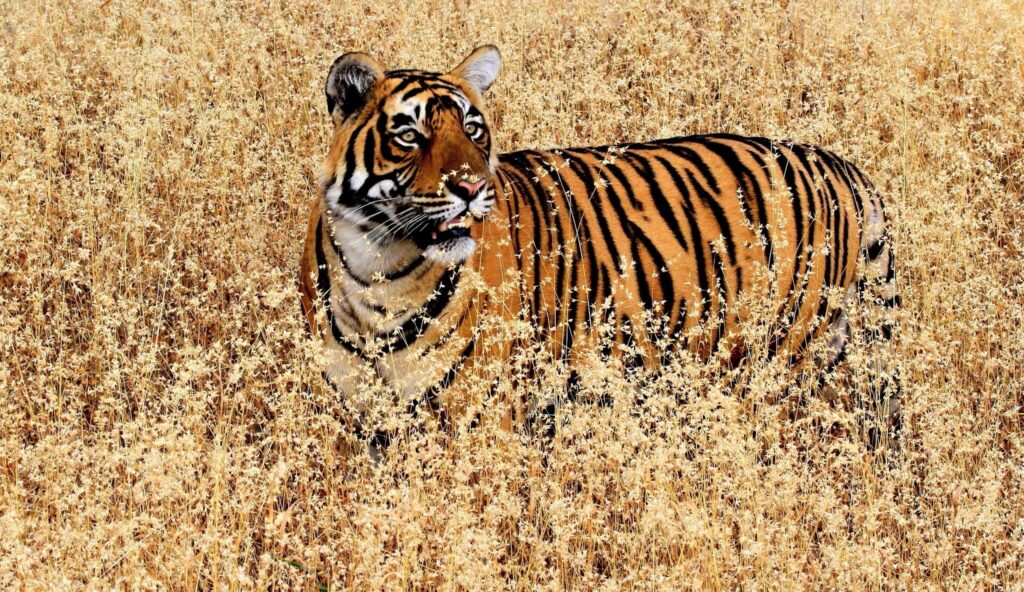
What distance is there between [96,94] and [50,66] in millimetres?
306

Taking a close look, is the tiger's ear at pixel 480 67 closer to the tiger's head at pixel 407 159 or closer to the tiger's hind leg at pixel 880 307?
the tiger's head at pixel 407 159

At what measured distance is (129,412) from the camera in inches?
170

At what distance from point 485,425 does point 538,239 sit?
997 millimetres

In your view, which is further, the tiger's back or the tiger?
the tiger's back

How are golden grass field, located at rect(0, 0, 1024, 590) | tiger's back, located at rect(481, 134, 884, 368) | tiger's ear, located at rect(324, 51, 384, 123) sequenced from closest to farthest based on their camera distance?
golden grass field, located at rect(0, 0, 1024, 590) < tiger's ear, located at rect(324, 51, 384, 123) < tiger's back, located at rect(481, 134, 884, 368)

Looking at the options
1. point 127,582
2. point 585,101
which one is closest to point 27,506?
point 127,582

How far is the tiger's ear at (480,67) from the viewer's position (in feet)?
14.1

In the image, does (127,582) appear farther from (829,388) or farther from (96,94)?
(96,94)

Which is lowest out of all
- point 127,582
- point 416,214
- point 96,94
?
point 127,582

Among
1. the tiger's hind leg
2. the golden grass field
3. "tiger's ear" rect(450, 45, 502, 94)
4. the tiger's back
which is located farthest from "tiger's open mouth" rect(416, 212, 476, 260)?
the tiger's hind leg

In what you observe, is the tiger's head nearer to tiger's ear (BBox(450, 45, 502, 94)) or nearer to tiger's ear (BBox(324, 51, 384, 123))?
tiger's ear (BBox(324, 51, 384, 123))

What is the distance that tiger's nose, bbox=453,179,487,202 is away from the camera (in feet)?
12.2

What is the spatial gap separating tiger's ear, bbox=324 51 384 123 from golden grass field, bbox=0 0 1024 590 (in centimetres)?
77

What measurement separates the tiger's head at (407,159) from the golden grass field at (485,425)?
0.48m
